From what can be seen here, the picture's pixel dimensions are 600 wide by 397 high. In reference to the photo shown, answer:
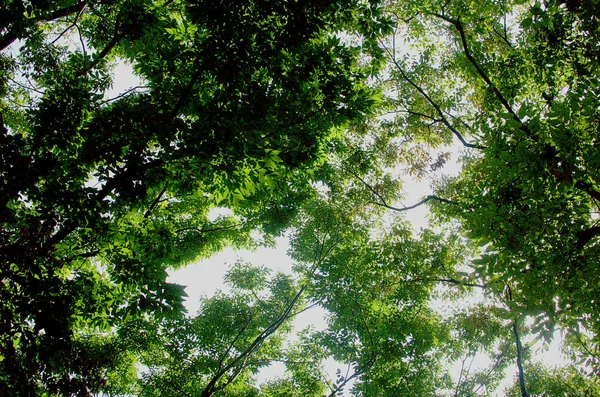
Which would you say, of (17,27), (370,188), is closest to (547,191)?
(370,188)

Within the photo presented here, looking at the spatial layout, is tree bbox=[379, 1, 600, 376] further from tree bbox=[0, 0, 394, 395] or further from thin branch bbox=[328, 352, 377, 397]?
thin branch bbox=[328, 352, 377, 397]

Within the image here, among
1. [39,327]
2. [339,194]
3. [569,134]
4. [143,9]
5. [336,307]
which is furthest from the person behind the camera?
[339,194]

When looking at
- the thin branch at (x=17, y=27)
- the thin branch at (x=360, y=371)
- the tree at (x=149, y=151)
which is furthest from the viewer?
the thin branch at (x=360, y=371)

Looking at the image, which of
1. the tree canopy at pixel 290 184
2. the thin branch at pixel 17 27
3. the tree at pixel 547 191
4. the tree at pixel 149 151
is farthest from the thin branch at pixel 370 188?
the thin branch at pixel 17 27

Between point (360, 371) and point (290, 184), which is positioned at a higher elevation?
point (290, 184)

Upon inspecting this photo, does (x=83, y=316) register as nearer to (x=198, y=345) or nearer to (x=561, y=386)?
(x=198, y=345)

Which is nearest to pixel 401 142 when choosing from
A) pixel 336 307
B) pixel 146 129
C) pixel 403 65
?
pixel 403 65

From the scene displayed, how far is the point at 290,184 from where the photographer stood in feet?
28.6

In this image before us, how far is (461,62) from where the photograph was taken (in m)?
8.02

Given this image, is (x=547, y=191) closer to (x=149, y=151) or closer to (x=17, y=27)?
(x=149, y=151)

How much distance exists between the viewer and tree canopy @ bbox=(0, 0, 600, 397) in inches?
161

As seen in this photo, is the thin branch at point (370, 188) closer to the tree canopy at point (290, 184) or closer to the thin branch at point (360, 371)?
the tree canopy at point (290, 184)

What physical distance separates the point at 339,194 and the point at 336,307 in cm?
335

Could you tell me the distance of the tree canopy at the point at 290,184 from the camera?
13.4 feet
